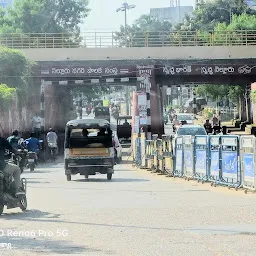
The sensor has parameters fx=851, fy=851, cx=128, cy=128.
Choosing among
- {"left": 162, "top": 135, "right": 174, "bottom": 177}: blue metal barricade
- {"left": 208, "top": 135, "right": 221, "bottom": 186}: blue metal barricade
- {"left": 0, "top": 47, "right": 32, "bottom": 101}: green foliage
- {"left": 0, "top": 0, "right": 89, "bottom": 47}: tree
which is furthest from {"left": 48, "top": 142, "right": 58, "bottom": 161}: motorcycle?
{"left": 0, "top": 0, "right": 89, "bottom": 47}: tree

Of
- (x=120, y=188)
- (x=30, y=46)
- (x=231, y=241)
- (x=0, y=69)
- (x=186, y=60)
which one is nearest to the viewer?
(x=231, y=241)

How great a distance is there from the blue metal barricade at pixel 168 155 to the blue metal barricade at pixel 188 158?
250 cm

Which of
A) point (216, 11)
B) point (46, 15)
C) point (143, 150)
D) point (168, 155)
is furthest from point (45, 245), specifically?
point (216, 11)

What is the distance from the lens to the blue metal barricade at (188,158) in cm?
2756

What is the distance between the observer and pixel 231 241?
11906 millimetres

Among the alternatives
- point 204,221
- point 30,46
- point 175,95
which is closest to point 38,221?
point 204,221

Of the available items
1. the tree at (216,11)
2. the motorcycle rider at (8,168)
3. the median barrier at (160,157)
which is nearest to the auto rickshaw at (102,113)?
the tree at (216,11)

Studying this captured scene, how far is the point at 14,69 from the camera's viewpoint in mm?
52500

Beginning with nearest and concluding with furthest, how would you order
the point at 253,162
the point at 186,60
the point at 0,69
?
the point at 253,162 < the point at 0,69 < the point at 186,60

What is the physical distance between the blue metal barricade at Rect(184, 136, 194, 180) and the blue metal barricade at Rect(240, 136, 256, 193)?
5.49 m

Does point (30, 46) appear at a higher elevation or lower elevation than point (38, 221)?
higher

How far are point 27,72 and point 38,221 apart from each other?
39333mm

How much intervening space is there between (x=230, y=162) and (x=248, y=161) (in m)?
1.48

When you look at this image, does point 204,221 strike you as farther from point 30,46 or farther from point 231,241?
point 30,46
